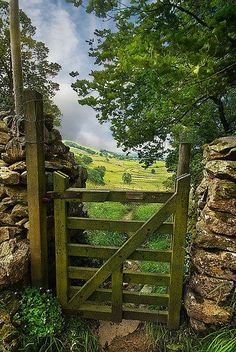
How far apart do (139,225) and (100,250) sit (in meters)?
0.66

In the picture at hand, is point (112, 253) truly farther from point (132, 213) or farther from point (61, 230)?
point (132, 213)

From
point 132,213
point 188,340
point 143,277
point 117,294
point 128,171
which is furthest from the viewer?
point 128,171

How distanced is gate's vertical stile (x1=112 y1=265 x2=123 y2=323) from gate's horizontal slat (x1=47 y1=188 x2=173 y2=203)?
98 centimetres

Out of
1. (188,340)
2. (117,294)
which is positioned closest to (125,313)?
(117,294)

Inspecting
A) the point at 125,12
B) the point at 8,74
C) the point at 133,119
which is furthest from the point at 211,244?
the point at 8,74

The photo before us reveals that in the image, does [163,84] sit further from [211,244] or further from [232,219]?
[211,244]

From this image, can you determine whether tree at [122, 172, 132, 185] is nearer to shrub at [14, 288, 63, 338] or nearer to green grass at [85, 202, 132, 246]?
green grass at [85, 202, 132, 246]

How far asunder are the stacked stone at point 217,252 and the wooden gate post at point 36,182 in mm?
2158

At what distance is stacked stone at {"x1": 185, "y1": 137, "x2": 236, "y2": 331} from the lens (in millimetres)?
3311

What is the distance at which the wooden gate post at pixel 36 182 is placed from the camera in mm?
3605

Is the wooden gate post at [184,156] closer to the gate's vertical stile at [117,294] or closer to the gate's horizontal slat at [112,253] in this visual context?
the gate's horizontal slat at [112,253]

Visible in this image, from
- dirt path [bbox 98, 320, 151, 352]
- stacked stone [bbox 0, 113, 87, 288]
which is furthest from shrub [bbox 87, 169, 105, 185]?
dirt path [bbox 98, 320, 151, 352]

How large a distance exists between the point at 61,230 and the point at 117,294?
4.00 feet

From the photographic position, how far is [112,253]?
366 cm
